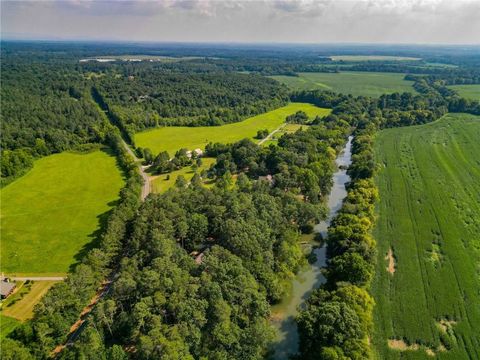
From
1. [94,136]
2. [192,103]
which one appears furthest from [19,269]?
[192,103]

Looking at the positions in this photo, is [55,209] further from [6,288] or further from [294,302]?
[294,302]

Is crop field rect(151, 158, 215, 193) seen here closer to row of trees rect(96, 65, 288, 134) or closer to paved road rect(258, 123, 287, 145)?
paved road rect(258, 123, 287, 145)

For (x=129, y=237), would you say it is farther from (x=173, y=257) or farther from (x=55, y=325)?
(x=55, y=325)

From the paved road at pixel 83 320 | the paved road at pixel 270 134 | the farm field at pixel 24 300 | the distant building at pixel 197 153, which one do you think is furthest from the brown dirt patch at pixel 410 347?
the paved road at pixel 270 134

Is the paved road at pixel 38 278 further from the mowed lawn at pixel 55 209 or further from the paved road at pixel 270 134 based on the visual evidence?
the paved road at pixel 270 134

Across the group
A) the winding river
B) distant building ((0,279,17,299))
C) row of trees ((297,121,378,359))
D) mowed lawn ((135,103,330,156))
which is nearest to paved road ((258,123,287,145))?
mowed lawn ((135,103,330,156))

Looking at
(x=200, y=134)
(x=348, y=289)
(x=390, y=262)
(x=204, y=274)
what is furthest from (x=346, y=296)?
(x=200, y=134)

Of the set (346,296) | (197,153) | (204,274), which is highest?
(204,274)
